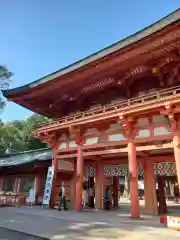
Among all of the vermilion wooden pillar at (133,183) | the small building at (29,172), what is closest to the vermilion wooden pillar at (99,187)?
the vermilion wooden pillar at (133,183)

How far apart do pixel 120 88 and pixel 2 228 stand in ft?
26.5

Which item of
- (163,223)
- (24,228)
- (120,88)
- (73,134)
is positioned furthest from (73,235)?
(120,88)

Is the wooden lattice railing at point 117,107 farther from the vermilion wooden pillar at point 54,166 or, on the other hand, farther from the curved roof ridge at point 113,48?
the curved roof ridge at point 113,48

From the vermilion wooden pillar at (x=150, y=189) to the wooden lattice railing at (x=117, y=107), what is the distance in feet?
11.4

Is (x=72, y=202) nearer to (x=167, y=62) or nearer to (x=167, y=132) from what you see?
(x=167, y=132)

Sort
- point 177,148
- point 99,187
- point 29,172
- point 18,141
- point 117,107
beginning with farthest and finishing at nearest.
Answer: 1. point 18,141
2. point 29,172
3. point 99,187
4. point 117,107
5. point 177,148

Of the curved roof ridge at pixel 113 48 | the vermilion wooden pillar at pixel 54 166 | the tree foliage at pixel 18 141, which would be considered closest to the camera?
the curved roof ridge at pixel 113 48

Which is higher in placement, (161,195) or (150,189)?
(150,189)

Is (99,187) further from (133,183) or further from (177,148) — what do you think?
(177,148)

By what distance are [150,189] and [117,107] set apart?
453 centimetres

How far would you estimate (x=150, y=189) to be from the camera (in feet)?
35.1

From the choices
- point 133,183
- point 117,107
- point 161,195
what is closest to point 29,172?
point 161,195

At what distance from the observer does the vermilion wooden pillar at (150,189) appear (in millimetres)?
10539

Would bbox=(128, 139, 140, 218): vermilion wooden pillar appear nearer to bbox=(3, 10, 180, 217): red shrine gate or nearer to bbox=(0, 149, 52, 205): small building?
bbox=(3, 10, 180, 217): red shrine gate
